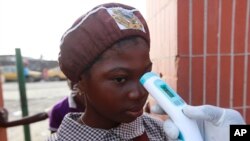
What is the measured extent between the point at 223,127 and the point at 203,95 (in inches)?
15.2

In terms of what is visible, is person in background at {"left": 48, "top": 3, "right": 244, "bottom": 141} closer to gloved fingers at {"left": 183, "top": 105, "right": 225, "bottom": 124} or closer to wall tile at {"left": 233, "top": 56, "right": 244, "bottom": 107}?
gloved fingers at {"left": 183, "top": 105, "right": 225, "bottom": 124}

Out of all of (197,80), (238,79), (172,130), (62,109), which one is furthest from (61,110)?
(172,130)

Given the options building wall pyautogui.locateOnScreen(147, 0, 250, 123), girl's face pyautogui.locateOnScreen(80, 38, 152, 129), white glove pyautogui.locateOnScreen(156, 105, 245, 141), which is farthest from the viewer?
building wall pyautogui.locateOnScreen(147, 0, 250, 123)

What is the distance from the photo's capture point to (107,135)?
2.77ft

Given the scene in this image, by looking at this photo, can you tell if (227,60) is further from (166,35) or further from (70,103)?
(70,103)

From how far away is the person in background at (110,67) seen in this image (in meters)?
0.74

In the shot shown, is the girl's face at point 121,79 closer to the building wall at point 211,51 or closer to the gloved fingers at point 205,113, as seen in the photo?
the gloved fingers at point 205,113

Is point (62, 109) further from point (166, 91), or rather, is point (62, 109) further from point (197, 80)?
point (166, 91)

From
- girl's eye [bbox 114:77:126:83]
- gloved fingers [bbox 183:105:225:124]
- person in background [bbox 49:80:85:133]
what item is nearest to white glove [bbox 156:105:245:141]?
gloved fingers [bbox 183:105:225:124]

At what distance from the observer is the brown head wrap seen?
75 cm

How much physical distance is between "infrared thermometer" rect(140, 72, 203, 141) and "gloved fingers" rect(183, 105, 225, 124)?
16 millimetres

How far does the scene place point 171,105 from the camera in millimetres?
752

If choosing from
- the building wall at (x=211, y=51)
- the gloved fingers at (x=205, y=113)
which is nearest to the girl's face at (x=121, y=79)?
the gloved fingers at (x=205, y=113)

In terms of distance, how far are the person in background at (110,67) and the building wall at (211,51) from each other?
398mm
